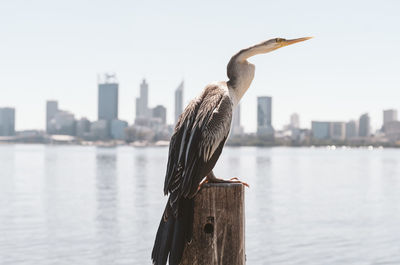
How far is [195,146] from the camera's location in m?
4.17

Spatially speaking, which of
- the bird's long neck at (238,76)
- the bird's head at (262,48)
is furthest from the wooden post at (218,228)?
the bird's head at (262,48)

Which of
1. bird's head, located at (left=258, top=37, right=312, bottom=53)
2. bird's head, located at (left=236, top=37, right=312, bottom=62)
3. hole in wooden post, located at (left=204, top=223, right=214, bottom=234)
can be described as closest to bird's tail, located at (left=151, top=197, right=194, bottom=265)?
hole in wooden post, located at (left=204, top=223, right=214, bottom=234)

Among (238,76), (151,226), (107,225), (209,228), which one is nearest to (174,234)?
(209,228)

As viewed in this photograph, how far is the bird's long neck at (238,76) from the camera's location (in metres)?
4.58

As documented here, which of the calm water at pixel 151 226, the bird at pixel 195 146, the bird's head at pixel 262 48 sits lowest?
the calm water at pixel 151 226

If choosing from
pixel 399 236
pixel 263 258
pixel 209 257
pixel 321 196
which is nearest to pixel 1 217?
pixel 263 258

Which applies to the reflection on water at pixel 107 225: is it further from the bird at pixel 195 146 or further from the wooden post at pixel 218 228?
the wooden post at pixel 218 228

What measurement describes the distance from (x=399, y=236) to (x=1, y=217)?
45.2 ft

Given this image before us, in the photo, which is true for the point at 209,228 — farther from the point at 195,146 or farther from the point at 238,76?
the point at 238,76

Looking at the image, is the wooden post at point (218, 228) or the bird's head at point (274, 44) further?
the bird's head at point (274, 44)

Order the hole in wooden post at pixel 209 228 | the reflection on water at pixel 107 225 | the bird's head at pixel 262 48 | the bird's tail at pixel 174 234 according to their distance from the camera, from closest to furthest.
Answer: the bird's tail at pixel 174 234, the hole in wooden post at pixel 209 228, the bird's head at pixel 262 48, the reflection on water at pixel 107 225

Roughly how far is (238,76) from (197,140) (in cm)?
71

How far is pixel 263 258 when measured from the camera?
48.8ft

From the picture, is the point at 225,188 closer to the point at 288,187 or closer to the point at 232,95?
the point at 232,95
